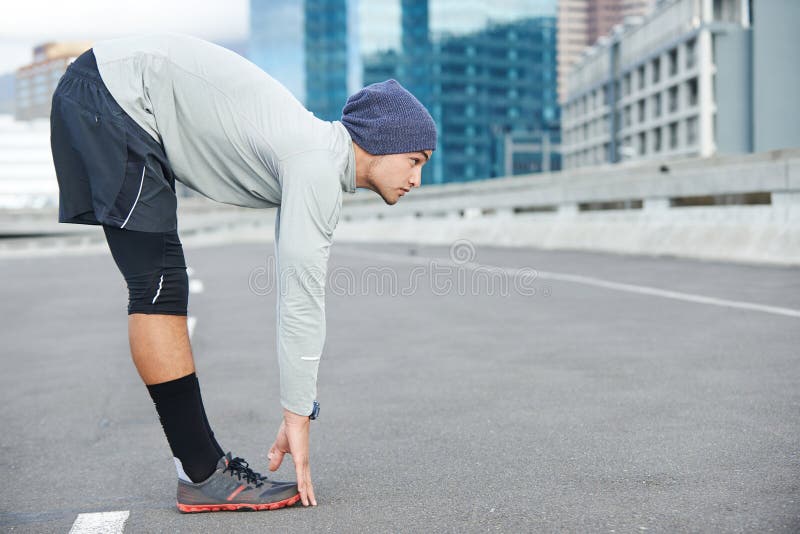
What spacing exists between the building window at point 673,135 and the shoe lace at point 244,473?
84733mm

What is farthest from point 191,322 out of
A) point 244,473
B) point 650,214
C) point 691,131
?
point 691,131

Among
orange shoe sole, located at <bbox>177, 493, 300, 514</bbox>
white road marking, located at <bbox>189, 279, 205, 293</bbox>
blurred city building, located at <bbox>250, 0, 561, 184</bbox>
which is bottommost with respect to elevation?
orange shoe sole, located at <bbox>177, 493, 300, 514</bbox>

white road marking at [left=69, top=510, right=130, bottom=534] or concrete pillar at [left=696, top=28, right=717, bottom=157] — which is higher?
concrete pillar at [left=696, top=28, right=717, bottom=157]

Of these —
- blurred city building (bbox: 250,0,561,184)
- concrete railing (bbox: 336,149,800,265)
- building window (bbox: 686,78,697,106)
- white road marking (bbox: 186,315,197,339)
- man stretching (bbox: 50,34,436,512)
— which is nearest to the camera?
man stretching (bbox: 50,34,436,512)

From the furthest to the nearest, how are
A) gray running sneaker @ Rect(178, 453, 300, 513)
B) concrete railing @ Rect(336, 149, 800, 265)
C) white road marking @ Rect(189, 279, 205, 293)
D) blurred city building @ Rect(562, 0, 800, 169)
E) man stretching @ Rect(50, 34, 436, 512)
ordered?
blurred city building @ Rect(562, 0, 800, 169), white road marking @ Rect(189, 279, 205, 293), concrete railing @ Rect(336, 149, 800, 265), gray running sneaker @ Rect(178, 453, 300, 513), man stretching @ Rect(50, 34, 436, 512)

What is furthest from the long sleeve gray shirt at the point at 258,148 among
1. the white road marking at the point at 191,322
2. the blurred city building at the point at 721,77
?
the blurred city building at the point at 721,77

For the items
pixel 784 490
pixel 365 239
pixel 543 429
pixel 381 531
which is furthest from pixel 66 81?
pixel 365 239

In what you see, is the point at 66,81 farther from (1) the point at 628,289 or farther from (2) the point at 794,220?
(2) the point at 794,220

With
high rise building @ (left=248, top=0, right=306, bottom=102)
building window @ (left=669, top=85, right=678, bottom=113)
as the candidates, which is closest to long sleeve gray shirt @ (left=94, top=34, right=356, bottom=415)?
building window @ (left=669, top=85, right=678, bottom=113)

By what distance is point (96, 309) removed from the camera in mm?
10516

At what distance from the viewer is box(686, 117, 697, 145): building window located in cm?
8003

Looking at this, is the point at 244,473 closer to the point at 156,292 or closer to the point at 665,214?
the point at 156,292

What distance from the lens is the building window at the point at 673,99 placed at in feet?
276

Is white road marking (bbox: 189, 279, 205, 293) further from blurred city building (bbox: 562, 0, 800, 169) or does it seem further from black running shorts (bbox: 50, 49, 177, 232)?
blurred city building (bbox: 562, 0, 800, 169)
